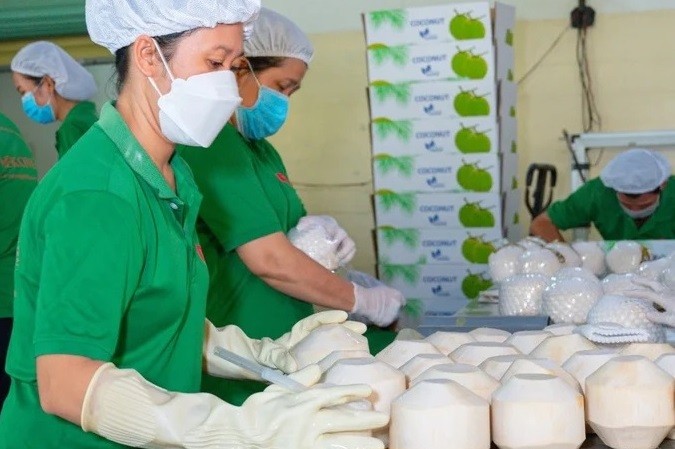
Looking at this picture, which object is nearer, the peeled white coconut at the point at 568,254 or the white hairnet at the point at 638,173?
the peeled white coconut at the point at 568,254

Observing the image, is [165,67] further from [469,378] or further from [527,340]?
[527,340]

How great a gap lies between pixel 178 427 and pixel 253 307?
118 centimetres

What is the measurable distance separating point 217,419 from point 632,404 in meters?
0.64

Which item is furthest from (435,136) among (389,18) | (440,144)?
(389,18)

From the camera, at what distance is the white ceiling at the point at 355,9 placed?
17.7ft

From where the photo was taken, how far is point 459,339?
6.62ft

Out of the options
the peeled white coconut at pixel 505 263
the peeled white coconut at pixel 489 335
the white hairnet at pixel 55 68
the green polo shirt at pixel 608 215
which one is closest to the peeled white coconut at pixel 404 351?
the peeled white coconut at pixel 489 335

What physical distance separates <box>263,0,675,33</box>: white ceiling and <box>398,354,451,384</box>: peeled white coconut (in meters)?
4.06

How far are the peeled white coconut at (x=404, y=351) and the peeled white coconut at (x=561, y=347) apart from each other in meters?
0.20

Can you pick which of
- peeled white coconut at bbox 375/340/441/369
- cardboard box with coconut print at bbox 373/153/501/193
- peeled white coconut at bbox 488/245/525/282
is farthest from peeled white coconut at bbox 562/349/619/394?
cardboard box with coconut print at bbox 373/153/501/193

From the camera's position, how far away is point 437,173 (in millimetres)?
4906

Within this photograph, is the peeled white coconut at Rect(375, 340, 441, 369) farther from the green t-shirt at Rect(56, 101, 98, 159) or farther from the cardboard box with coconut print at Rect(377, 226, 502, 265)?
the cardboard box with coconut print at Rect(377, 226, 502, 265)

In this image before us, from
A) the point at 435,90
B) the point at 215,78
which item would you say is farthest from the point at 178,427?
the point at 435,90

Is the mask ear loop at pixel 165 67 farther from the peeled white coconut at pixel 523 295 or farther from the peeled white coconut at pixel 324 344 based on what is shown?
the peeled white coconut at pixel 523 295
